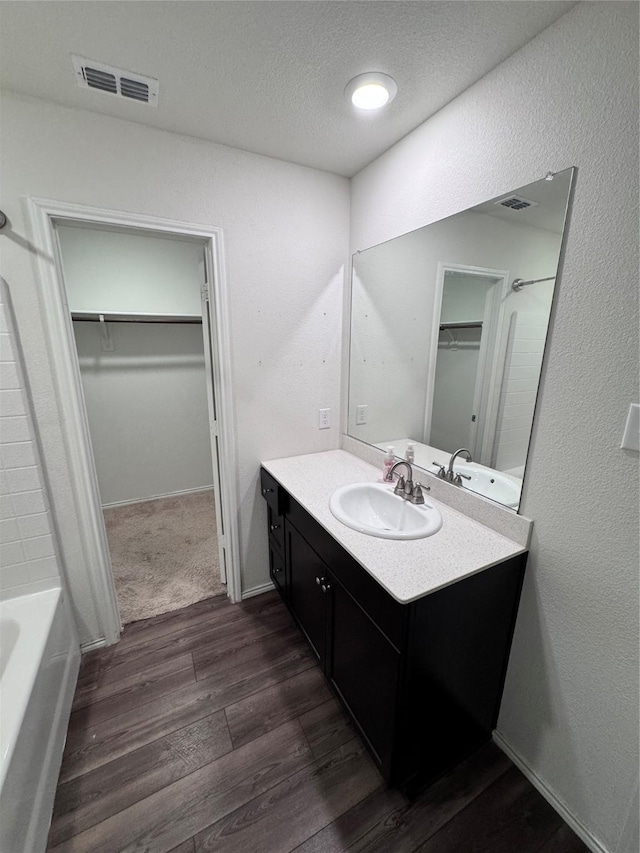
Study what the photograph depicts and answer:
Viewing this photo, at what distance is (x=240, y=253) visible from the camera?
69.1 inches

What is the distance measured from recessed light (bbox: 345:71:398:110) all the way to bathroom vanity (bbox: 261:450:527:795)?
1587 mm

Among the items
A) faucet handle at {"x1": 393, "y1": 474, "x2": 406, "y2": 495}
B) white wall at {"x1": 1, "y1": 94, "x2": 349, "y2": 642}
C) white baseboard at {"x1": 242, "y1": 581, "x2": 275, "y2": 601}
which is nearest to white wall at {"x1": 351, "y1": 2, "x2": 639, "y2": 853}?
faucet handle at {"x1": 393, "y1": 474, "x2": 406, "y2": 495}

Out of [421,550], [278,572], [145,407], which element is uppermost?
[145,407]

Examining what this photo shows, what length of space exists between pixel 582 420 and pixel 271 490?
1399mm

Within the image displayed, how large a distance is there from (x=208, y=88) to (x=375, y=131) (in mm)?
700

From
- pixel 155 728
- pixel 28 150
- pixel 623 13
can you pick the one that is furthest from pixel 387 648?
pixel 28 150

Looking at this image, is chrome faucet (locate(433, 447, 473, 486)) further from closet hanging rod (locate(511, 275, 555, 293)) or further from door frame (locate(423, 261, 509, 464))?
closet hanging rod (locate(511, 275, 555, 293))

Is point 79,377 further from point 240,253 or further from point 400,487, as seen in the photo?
point 400,487

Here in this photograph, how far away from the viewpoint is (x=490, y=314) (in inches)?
52.6

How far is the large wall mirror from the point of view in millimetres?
1139

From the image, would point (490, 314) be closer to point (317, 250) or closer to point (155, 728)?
point (317, 250)

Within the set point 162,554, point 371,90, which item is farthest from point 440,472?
point 162,554

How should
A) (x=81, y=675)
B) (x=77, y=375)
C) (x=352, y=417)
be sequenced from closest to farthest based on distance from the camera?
(x=77, y=375)
(x=81, y=675)
(x=352, y=417)

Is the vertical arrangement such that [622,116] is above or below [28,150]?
below
